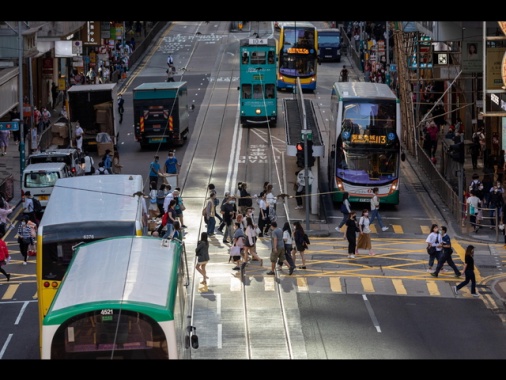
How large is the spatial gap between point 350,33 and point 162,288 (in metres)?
75.9

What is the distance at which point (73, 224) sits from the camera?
790 inches

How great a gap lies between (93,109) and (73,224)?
2778 cm

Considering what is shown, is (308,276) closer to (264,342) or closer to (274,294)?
(274,294)

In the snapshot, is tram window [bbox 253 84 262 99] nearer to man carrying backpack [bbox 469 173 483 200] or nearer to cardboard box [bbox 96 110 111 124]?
cardboard box [bbox 96 110 111 124]

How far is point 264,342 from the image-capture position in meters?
21.3

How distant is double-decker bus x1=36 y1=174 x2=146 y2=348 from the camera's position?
1927 cm

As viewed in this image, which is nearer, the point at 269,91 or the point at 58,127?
the point at 58,127

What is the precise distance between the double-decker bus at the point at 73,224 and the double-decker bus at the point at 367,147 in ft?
43.4

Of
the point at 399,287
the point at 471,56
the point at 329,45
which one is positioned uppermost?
the point at 329,45

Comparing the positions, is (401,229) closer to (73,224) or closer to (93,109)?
(73,224)

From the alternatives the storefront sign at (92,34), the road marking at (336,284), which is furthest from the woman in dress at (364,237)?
the storefront sign at (92,34)

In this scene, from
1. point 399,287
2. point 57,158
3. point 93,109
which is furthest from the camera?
point 93,109

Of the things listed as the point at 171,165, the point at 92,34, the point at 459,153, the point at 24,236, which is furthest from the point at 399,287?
the point at 92,34

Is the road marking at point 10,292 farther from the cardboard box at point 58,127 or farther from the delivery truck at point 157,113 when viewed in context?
the cardboard box at point 58,127
